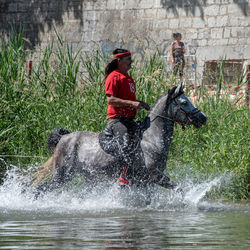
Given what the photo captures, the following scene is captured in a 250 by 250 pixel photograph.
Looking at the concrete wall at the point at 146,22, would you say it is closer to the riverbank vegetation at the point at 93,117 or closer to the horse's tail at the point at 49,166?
the riverbank vegetation at the point at 93,117

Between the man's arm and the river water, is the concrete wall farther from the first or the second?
the man's arm

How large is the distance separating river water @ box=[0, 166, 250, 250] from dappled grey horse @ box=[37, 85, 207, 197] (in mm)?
259

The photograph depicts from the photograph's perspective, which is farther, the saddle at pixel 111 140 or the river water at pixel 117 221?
the saddle at pixel 111 140

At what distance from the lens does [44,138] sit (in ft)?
34.4

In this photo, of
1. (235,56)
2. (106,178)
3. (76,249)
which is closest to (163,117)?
(106,178)

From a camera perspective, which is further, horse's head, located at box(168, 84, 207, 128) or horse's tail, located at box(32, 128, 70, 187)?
horse's tail, located at box(32, 128, 70, 187)

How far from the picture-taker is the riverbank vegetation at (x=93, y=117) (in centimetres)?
966

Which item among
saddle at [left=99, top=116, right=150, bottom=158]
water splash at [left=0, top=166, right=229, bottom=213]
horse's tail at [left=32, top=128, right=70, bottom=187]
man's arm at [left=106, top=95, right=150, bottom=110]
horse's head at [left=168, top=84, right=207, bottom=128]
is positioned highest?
man's arm at [left=106, top=95, right=150, bottom=110]

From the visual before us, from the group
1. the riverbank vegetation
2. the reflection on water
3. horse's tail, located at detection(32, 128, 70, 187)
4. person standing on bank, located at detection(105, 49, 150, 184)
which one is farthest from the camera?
the riverbank vegetation

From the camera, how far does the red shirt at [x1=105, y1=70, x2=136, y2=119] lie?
321 inches

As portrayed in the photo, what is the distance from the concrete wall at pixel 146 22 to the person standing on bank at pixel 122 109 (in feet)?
32.5

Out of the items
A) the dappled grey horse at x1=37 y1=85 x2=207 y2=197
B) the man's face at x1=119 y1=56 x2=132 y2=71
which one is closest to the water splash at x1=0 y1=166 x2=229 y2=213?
the dappled grey horse at x1=37 y1=85 x2=207 y2=197

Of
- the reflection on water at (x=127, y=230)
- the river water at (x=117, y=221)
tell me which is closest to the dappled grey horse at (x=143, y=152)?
the river water at (x=117, y=221)

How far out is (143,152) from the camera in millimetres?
8227
